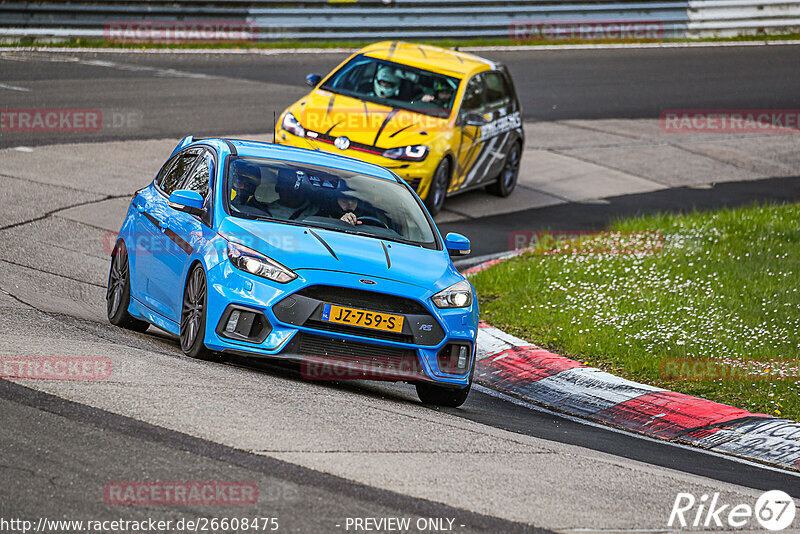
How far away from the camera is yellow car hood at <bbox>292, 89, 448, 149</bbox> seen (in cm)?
1440

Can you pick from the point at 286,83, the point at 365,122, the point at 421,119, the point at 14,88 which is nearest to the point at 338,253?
the point at 365,122

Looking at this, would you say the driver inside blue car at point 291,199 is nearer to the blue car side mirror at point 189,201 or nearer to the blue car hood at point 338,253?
the blue car hood at point 338,253

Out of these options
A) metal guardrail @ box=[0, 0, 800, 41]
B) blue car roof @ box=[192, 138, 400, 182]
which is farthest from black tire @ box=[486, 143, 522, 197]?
metal guardrail @ box=[0, 0, 800, 41]

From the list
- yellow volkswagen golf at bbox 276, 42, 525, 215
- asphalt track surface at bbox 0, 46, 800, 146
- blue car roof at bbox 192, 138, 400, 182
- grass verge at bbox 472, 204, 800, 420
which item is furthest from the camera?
asphalt track surface at bbox 0, 46, 800, 146

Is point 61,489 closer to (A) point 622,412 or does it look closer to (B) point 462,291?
(B) point 462,291

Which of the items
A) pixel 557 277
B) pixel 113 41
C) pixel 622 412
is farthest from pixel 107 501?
pixel 113 41

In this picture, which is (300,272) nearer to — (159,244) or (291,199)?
(291,199)

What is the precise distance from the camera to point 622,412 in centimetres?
880

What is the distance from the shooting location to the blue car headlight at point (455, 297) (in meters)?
7.91

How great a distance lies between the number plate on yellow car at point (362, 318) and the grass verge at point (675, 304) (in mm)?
2600

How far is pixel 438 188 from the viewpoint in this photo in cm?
1495

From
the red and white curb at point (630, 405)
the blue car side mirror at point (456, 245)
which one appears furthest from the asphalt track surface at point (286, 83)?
the blue car side mirror at point (456, 245)

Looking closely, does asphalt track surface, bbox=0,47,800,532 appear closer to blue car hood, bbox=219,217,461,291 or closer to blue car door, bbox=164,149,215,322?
blue car door, bbox=164,149,215,322

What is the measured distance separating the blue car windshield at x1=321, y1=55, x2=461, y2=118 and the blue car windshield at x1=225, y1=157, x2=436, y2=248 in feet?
20.8
